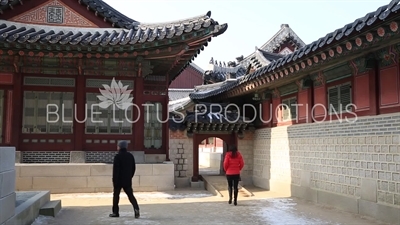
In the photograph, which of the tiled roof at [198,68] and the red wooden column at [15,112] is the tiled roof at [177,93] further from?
the red wooden column at [15,112]

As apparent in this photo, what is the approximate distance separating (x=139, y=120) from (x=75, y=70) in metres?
2.45

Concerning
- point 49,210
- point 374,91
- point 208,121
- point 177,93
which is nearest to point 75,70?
point 208,121

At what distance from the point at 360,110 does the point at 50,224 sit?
710cm

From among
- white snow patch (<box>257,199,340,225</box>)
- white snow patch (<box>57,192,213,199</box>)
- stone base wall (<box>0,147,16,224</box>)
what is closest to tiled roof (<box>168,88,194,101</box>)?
white snow patch (<box>57,192,213,199</box>)

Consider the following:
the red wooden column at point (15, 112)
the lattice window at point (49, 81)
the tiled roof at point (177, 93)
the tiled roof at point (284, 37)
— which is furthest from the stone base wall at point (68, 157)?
the tiled roof at point (177, 93)

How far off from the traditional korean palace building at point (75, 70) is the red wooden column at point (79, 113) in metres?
0.03

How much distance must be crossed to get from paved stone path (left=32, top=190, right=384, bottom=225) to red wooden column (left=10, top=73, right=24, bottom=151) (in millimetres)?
2221

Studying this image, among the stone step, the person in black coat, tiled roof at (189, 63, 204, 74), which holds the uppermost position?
tiled roof at (189, 63, 204, 74)

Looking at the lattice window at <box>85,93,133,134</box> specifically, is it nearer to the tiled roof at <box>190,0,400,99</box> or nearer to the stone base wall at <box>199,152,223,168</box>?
the tiled roof at <box>190,0,400,99</box>

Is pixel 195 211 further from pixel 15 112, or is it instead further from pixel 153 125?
pixel 15 112

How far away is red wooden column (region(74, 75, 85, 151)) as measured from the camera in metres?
12.1

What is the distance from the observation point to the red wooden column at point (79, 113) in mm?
12102

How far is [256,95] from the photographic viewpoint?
14.8 m

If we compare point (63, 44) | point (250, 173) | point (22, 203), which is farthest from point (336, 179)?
point (63, 44)
